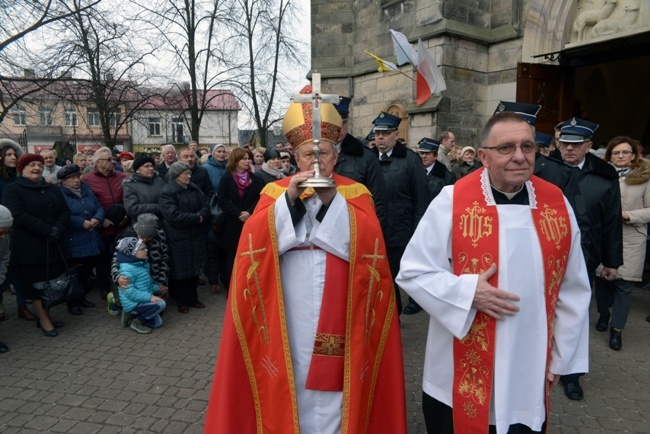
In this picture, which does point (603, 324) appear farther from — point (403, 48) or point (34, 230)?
point (34, 230)

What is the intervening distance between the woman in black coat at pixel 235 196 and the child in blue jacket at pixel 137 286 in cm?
119

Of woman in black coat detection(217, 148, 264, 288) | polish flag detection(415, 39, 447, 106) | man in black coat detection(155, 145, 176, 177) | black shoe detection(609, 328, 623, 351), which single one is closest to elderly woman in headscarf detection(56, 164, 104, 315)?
woman in black coat detection(217, 148, 264, 288)

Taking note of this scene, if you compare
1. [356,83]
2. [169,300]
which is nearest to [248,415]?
[169,300]

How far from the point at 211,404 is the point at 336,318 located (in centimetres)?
83

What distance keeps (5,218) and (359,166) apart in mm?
3535

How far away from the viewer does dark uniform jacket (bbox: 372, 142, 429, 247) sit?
16.6 feet

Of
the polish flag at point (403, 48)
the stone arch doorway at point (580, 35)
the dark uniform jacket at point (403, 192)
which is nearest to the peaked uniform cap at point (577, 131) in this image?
the dark uniform jacket at point (403, 192)

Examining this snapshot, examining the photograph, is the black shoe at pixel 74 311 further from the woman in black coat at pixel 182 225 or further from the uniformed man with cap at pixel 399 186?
the uniformed man with cap at pixel 399 186

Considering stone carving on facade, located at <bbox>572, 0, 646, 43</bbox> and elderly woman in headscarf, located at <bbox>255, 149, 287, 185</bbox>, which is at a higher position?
stone carving on facade, located at <bbox>572, 0, 646, 43</bbox>

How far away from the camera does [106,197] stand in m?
6.25

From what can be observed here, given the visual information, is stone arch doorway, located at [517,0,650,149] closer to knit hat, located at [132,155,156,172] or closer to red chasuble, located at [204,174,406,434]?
knit hat, located at [132,155,156,172]

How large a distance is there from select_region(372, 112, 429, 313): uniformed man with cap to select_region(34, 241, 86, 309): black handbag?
11.4 ft

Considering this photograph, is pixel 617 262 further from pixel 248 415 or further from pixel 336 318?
pixel 248 415

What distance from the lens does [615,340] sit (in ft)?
15.6
